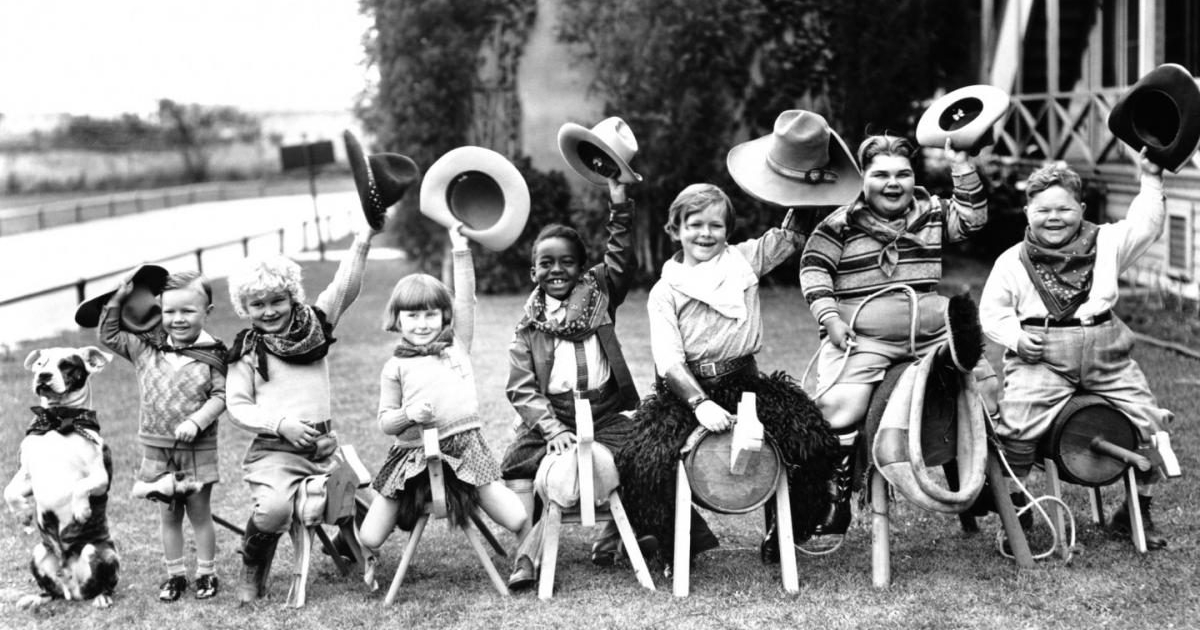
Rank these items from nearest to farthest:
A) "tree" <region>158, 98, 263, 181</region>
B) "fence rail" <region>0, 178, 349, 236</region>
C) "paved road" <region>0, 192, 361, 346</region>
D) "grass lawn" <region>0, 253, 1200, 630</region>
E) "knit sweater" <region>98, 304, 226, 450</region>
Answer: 1. "grass lawn" <region>0, 253, 1200, 630</region>
2. "knit sweater" <region>98, 304, 226, 450</region>
3. "paved road" <region>0, 192, 361, 346</region>
4. "fence rail" <region>0, 178, 349, 236</region>
5. "tree" <region>158, 98, 263, 181</region>

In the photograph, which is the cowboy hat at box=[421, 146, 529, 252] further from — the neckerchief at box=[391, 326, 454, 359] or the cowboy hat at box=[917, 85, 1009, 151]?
the cowboy hat at box=[917, 85, 1009, 151]

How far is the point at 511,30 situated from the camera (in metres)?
17.4

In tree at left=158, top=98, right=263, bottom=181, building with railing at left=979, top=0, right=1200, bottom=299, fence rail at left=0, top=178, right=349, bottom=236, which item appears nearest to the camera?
building with railing at left=979, top=0, right=1200, bottom=299

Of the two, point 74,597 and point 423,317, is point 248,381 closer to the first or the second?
point 423,317

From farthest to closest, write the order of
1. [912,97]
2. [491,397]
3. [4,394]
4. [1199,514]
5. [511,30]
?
[511,30] → [912,97] → [4,394] → [491,397] → [1199,514]

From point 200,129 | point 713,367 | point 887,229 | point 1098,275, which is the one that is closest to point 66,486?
point 713,367

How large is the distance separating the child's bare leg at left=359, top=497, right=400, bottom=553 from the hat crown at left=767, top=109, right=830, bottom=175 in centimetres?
226

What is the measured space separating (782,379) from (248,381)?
234cm

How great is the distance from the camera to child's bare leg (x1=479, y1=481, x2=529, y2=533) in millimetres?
5652

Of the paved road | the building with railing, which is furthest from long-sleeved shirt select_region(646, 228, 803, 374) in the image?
the paved road

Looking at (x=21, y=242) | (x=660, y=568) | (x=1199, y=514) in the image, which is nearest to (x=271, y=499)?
(x=660, y=568)

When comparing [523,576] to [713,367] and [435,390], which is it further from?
[713,367]

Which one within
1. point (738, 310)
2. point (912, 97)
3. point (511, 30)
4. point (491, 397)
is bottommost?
point (491, 397)

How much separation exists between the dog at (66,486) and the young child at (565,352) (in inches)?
71.9
